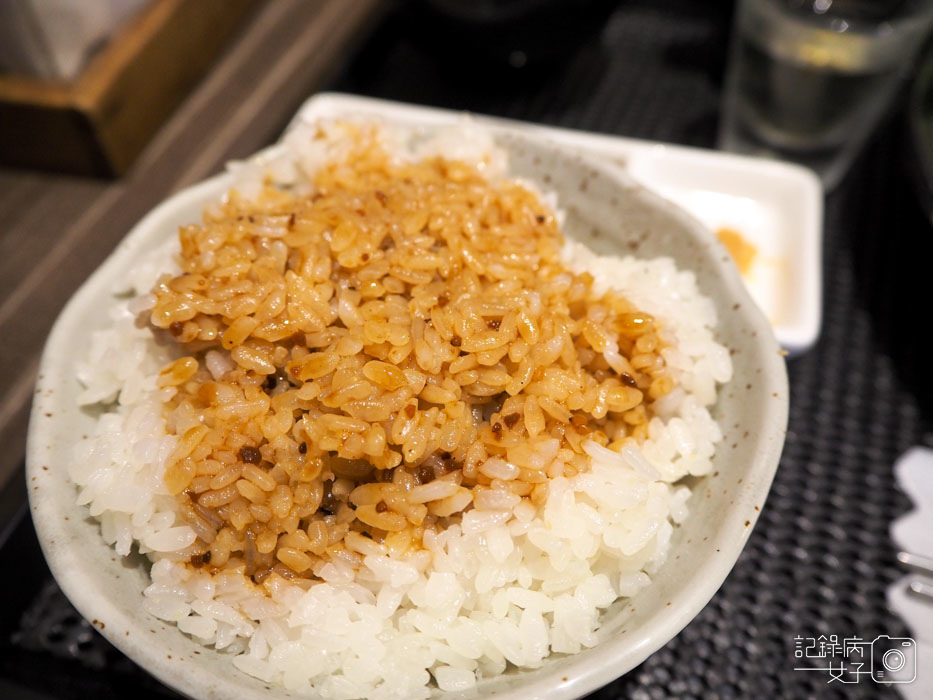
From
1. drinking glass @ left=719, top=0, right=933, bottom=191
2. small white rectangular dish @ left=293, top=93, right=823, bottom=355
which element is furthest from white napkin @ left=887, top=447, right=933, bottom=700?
drinking glass @ left=719, top=0, right=933, bottom=191

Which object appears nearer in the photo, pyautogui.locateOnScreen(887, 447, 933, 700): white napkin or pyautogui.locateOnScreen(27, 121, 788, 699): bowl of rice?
pyautogui.locateOnScreen(27, 121, 788, 699): bowl of rice

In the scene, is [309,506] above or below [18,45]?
below

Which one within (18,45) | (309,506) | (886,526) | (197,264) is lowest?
(886,526)

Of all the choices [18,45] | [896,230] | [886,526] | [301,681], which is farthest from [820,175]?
[18,45]

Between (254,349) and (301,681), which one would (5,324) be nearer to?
(254,349)
